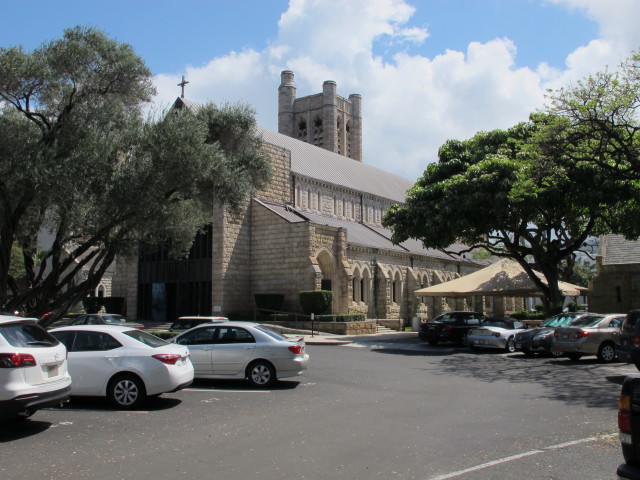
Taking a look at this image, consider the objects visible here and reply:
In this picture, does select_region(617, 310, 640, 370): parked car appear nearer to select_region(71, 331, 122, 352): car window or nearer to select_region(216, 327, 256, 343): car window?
select_region(216, 327, 256, 343): car window

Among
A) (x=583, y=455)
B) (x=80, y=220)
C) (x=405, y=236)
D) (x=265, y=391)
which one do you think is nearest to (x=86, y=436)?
(x=265, y=391)

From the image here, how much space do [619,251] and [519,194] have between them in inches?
447

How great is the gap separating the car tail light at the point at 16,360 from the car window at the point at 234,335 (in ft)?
16.8

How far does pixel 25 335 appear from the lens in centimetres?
772

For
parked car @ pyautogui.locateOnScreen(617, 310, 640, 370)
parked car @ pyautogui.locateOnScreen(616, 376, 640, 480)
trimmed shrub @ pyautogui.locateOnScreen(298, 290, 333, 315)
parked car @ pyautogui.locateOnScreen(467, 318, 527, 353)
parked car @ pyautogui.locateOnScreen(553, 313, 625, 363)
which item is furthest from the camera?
trimmed shrub @ pyautogui.locateOnScreen(298, 290, 333, 315)

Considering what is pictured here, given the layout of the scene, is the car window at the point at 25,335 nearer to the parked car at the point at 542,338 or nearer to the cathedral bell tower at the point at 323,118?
the parked car at the point at 542,338

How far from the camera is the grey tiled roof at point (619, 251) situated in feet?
91.4

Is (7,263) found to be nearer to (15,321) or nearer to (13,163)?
(13,163)

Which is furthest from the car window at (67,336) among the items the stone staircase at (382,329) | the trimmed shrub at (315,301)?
the stone staircase at (382,329)

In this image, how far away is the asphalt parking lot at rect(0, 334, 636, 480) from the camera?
6.16 meters

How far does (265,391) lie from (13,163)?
8104mm

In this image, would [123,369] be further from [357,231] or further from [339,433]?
[357,231]

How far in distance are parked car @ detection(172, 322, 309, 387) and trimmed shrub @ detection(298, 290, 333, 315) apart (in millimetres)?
18006

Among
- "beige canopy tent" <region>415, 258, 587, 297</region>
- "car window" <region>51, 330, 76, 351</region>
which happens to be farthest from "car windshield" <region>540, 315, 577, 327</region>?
"car window" <region>51, 330, 76, 351</region>
